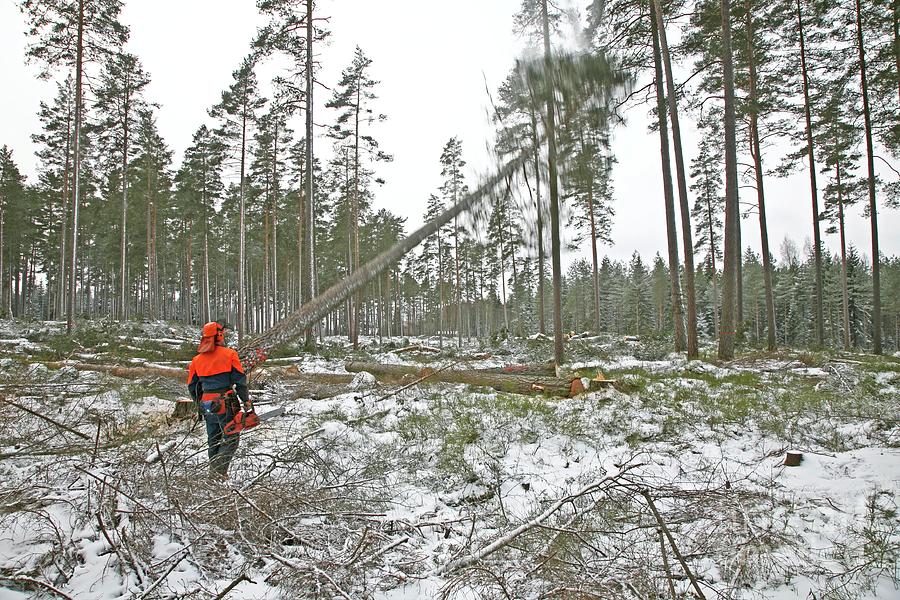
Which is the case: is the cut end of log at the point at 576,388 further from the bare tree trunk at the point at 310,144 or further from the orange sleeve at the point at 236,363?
the bare tree trunk at the point at 310,144

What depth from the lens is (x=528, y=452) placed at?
Result: 5051mm

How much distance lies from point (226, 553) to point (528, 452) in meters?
3.39

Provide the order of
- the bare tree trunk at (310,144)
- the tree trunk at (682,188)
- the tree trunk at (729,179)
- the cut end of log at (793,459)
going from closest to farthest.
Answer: the cut end of log at (793,459), the tree trunk at (729,179), the tree trunk at (682,188), the bare tree trunk at (310,144)

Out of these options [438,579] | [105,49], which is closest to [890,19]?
[438,579]

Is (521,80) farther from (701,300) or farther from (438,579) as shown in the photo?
(701,300)

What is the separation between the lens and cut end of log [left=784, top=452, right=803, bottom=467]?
13.1ft

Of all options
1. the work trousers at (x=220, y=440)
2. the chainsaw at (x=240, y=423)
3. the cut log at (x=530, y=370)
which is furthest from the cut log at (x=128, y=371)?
the cut log at (x=530, y=370)

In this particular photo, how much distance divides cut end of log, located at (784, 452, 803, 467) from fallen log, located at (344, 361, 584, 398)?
3.80 metres

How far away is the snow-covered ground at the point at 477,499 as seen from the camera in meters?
2.34

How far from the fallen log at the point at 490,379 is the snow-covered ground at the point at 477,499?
A: 84cm

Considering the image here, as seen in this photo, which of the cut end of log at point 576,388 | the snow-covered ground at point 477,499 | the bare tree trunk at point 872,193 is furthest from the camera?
the bare tree trunk at point 872,193

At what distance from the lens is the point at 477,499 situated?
3773mm

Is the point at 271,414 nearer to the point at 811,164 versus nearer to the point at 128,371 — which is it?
the point at 128,371

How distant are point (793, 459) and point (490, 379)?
18.9 ft
